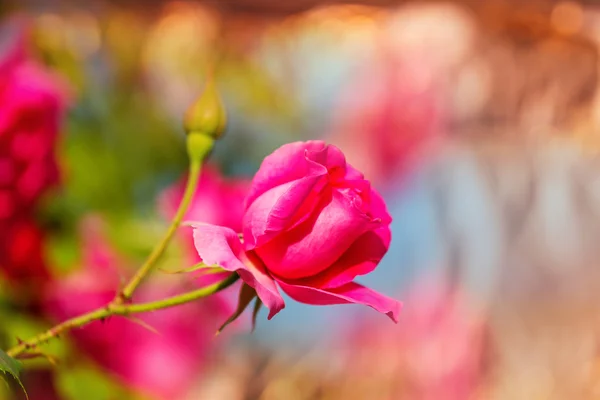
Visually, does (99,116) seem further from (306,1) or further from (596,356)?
(596,356)

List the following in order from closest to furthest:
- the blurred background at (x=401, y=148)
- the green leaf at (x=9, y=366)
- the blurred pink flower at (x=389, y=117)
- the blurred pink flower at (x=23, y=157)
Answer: the green leaf at (x=9, y=366) < the blurred pink flower at (x=23, y=157) < the blurred background at (x=401, y=148) < the blurred pink flower at (x=389, y=117)

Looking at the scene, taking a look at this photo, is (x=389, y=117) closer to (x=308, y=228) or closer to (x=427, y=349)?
(x=427, y=349)

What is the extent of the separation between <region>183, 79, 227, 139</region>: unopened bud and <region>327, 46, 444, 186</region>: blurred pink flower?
1.93ft

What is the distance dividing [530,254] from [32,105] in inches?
22.6

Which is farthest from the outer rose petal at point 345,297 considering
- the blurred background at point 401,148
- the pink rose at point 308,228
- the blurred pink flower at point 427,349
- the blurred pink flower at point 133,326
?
the blurred pink flower at point 427,349

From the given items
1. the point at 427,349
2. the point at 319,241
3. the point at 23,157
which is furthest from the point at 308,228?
the point at 427,349

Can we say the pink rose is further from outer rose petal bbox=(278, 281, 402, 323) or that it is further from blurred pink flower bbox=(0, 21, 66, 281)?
blurred pink flower bbox=(0, 21, 66, 281)

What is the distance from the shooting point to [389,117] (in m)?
0.77

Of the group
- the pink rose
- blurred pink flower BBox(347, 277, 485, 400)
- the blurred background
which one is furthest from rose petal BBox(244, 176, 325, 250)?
blurred pink flower BBox(347, 277, 485, 400)

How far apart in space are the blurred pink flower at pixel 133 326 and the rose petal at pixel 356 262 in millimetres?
204

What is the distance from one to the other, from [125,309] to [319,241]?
5 cm

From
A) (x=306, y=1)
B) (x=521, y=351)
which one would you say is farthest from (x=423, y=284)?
(x=306, y=1)

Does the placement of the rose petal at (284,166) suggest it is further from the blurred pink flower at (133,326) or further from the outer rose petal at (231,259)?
the blurred pink flower at (133,326)

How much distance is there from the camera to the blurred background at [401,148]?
25.1 inches
